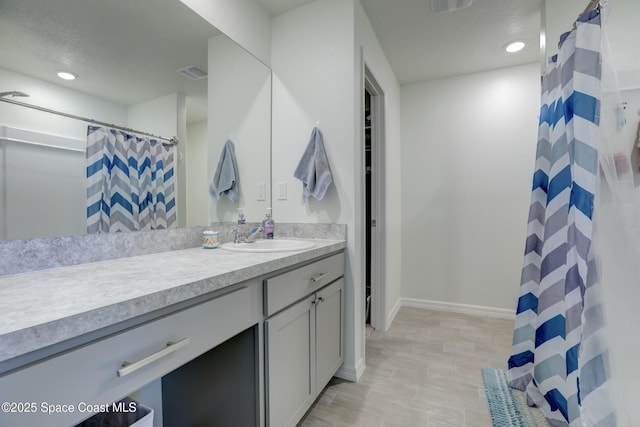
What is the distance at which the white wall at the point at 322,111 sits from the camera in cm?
181

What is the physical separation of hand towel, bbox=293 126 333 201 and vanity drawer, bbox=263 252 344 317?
17.1 inches

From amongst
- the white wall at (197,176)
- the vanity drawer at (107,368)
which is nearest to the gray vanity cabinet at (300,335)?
the vanity drawer at (107,368)

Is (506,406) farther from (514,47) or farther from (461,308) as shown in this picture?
(514,47)

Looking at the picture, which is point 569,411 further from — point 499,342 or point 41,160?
point 41,160

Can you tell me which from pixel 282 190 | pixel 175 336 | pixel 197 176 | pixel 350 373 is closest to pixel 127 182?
pixel 197 176

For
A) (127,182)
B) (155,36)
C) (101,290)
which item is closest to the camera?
(101,290)

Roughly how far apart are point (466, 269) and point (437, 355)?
1.17 metres

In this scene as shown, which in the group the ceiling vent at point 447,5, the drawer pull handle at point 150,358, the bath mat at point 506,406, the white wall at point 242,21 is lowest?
the bath mat at point 506,406

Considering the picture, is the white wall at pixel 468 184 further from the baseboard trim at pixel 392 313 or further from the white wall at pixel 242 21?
the white wall at pixel 242 21

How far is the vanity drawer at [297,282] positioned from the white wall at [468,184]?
178 cm

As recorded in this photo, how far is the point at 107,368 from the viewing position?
62 centimetres

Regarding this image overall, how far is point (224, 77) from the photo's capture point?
1768 millimetres

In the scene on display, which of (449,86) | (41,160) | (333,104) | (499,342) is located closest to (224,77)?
(333,104)

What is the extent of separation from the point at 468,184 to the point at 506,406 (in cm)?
200
